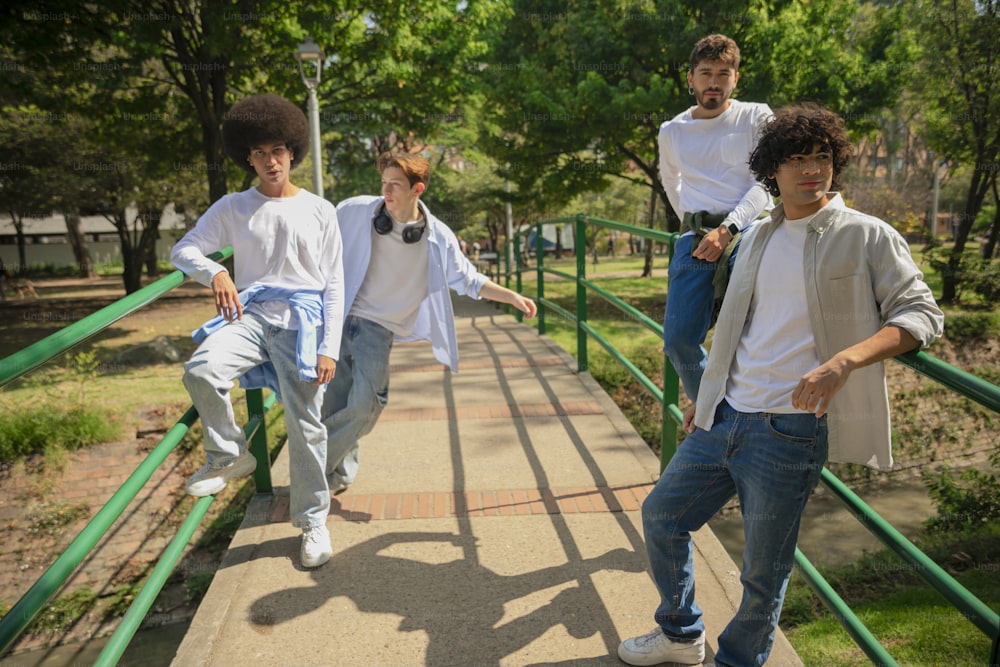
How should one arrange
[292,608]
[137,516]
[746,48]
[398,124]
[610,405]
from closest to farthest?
[292,608], [610,405], [137,516], [746,48], [398,124]

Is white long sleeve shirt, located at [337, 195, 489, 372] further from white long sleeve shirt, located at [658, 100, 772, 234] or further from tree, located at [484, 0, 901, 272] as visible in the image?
tree, located at [484, 0, 901, 272]

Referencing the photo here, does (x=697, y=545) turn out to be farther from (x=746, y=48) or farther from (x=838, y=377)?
(x=746, y=48)

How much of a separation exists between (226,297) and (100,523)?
1.08 meters

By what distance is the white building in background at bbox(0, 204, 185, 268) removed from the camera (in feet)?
121

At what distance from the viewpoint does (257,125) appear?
3.05 m

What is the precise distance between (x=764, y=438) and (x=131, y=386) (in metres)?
8.38

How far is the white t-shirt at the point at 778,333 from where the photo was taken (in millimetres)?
2018

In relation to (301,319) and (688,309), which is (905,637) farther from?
(301,319)

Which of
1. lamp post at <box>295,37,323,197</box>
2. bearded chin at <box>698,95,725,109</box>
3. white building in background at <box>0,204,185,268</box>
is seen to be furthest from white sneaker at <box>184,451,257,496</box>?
white building in background at <box>0,204,185,268</box>

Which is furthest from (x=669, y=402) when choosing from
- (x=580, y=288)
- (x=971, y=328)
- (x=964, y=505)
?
(x=971, y=328)

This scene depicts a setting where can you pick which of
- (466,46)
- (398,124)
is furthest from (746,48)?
(398,124)

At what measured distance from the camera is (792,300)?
2031mm

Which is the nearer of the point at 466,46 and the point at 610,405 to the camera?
the point at 610,405

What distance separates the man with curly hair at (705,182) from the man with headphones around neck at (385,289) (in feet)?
2.37
